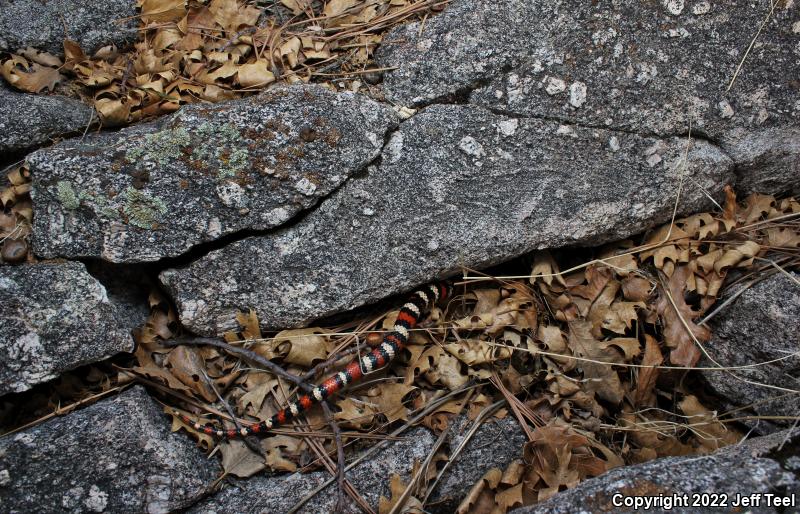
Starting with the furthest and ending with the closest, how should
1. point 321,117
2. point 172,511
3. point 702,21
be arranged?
point 702,21 < point 321,117 < point 172,511

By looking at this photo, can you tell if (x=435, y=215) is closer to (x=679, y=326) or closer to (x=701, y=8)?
(x=679, y=326)

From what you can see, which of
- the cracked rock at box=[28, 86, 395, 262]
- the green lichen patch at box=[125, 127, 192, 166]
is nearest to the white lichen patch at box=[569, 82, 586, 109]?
the cracked rock at box=[28, 86, 395, 262]

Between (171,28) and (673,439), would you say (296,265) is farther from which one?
(673,439)

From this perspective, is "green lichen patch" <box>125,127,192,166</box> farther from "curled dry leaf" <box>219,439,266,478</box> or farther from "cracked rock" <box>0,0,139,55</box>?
"curled dry leaf" <box>219,439,266,478</box>

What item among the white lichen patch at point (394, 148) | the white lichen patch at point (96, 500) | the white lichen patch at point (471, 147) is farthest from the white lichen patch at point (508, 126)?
the white lichen patch at point (96, 500)

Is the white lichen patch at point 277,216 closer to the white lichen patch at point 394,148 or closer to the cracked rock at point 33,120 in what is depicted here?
the white lichen patch at point 394,148

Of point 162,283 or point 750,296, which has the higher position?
point 162,283

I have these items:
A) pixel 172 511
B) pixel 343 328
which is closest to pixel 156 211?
pixel 343 328
